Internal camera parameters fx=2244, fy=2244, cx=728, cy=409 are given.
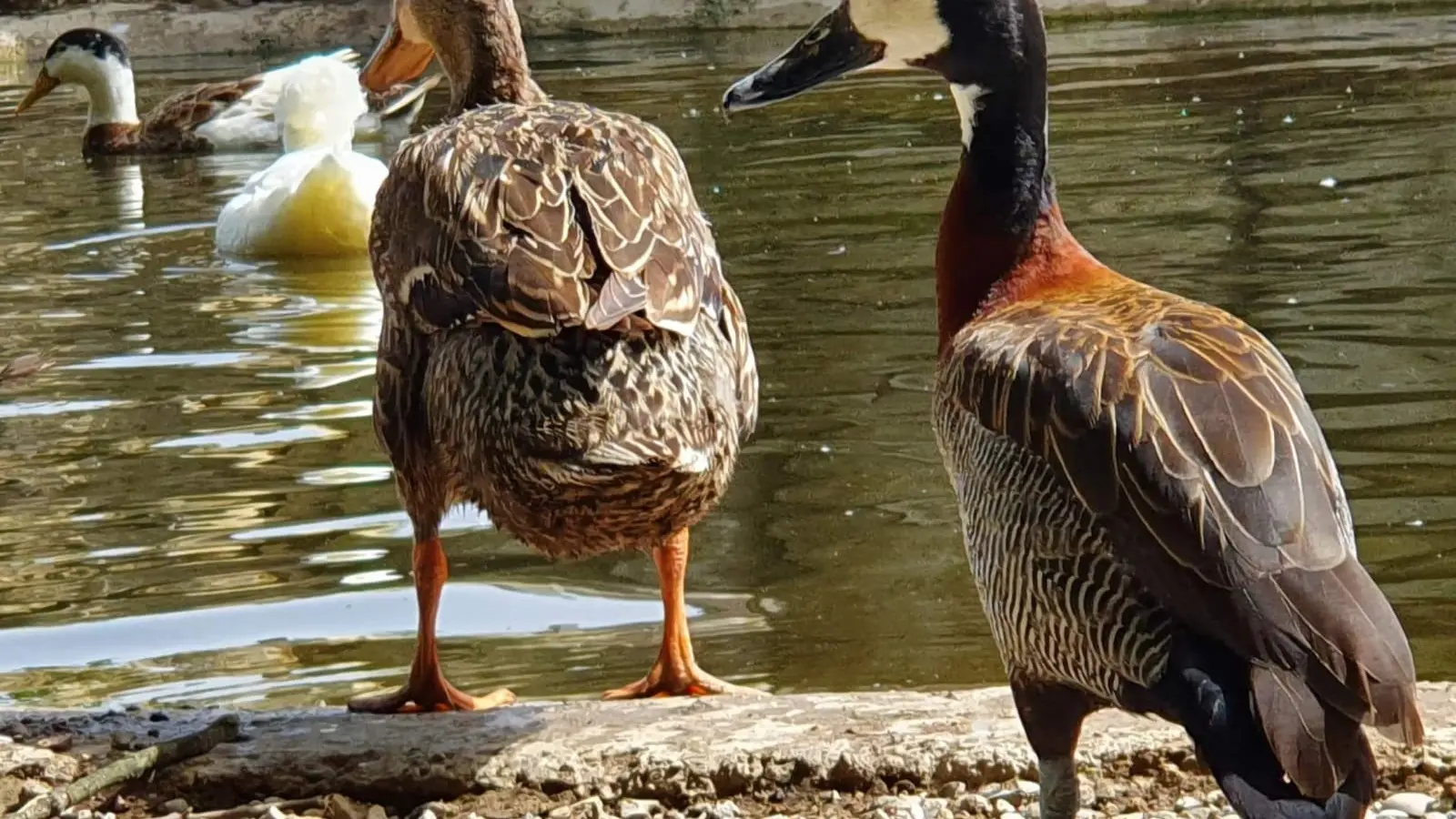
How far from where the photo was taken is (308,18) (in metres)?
21.1

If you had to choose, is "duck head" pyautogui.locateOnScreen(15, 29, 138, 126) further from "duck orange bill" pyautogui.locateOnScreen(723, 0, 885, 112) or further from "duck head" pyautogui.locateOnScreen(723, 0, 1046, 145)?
"duck head" pyautogui.locateOnScreen(723, 0, 1046, 145)

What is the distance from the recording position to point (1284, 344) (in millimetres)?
7121

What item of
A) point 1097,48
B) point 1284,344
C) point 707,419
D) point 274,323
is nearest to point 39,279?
point 274,323

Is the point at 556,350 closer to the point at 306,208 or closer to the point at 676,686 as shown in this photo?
the point at 676,686

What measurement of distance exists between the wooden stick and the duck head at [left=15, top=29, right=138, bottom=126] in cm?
1144

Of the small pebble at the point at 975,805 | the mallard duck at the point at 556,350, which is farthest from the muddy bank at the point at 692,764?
the mallard duck at the point at 556,350

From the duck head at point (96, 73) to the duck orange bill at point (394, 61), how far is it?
28.1 ft

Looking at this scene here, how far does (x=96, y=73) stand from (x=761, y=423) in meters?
10.2

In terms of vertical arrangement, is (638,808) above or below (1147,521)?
below

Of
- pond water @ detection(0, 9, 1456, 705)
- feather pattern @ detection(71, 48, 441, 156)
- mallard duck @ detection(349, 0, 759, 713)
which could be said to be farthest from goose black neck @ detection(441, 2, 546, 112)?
feather pattern @ detection(71, 48, 441, 156)

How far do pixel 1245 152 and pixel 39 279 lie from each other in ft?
18.8

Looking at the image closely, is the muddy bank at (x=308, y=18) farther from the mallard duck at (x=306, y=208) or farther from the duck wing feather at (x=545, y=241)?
the duck wing feather at (x=545, y=241)

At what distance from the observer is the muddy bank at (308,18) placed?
19.8 meters

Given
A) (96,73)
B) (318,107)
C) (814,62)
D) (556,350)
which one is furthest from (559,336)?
(96,73)
